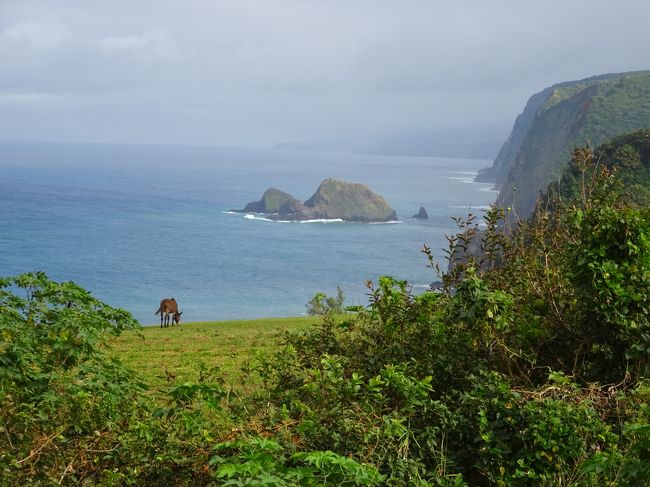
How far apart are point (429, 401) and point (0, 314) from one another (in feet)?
16.7

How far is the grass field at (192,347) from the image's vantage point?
2105 centimetres

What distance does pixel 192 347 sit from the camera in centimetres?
2645

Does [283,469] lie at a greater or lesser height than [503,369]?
lesser

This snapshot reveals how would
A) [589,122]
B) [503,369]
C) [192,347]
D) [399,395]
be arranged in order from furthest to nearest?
[589,122]
[192,347]
[503,369]
[399,395]

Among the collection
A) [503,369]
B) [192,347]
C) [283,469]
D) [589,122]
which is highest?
[589,122]

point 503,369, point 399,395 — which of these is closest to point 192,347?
point 503,369

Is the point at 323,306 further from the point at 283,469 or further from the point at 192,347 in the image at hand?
the point at 192,347

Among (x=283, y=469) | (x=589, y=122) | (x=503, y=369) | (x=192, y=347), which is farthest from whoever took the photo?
(x=589, y=122)

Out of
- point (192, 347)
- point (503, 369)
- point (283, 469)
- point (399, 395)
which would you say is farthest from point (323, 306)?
point (192, 347)

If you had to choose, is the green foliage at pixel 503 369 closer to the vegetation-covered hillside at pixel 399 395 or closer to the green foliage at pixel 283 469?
the vegetation-covered hillside at pixel 399 395

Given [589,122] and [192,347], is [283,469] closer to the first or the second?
[192,347]

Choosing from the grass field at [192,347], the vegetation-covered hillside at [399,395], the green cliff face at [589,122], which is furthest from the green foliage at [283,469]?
the green cliff face at [589,122]

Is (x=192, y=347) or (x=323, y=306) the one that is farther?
(x=192, y=347)

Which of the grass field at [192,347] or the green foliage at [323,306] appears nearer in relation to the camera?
the green foliage at [323,306]
